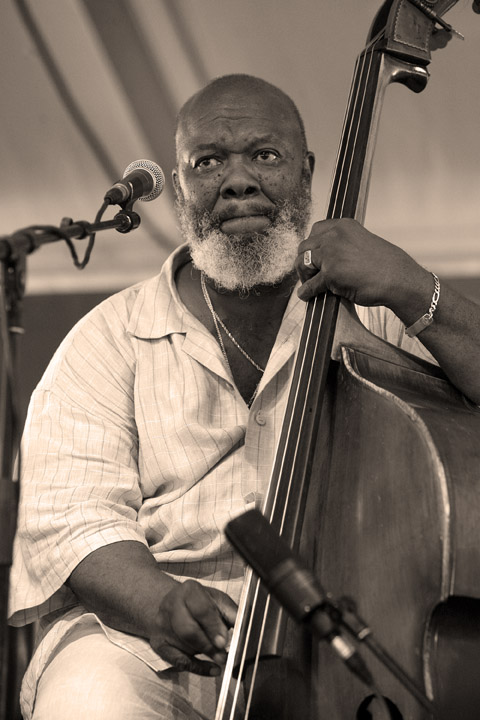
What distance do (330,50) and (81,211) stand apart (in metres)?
1.09

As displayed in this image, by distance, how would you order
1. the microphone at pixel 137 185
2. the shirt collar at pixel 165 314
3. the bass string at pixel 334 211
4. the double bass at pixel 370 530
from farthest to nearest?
1. the shirt collar at pixel 165 314
2. the microphone at pixel 137 185
3. the bass string at pixel 334 211
4. the double bass at pixel 370 530

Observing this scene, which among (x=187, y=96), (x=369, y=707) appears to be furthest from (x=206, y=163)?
(x=369, y=707)

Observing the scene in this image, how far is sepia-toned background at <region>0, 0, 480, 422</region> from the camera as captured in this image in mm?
3105

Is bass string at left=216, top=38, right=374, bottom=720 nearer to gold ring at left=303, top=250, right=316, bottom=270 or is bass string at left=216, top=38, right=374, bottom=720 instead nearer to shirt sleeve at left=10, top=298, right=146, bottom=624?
gold ring at left=303, top=250, right=316, bottom=270

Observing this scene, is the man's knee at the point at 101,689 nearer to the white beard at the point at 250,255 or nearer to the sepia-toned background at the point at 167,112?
the white beard at the point at 250,255

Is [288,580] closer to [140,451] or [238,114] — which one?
[140,451]

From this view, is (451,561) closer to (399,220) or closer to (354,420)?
(354,420)

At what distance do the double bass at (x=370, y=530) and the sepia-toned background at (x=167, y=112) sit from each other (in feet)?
5.08

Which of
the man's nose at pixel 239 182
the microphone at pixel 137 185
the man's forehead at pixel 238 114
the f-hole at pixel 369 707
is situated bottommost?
the f-hole at pixel 369 707

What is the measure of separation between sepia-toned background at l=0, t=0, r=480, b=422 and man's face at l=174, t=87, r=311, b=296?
926 mm

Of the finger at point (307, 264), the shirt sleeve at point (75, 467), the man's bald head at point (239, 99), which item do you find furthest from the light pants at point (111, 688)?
the man's bald head at point (239, 99)

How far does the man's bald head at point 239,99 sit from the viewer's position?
7.48ft

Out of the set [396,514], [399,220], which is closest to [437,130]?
[399,220]

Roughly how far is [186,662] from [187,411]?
628mm
